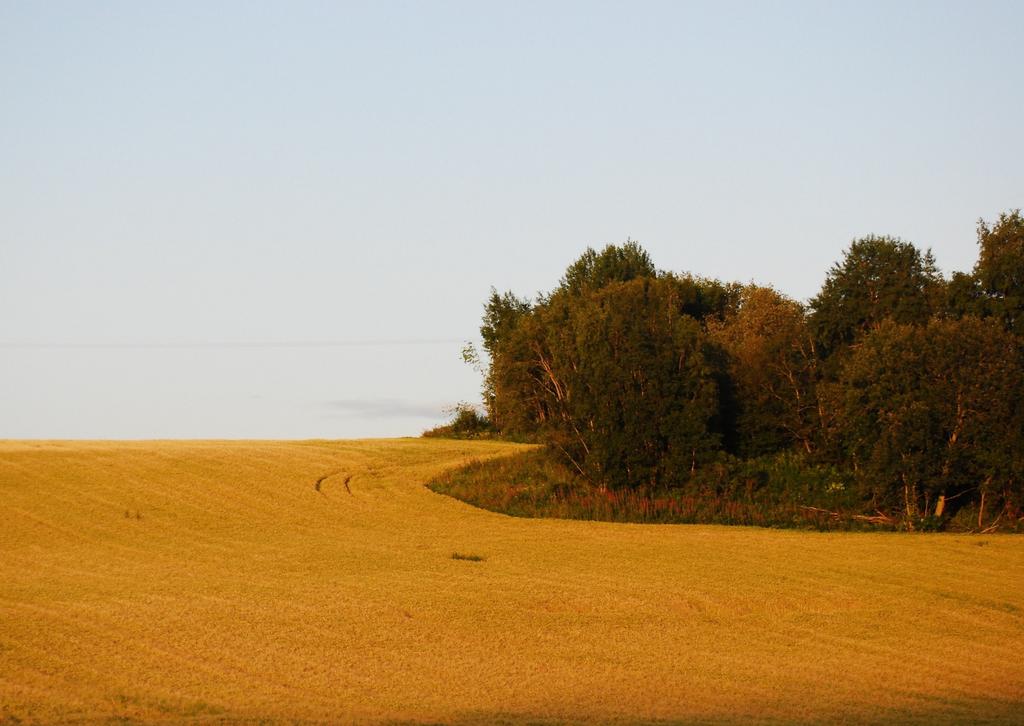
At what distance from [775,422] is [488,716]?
96.5 ft

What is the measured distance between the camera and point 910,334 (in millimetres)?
32781

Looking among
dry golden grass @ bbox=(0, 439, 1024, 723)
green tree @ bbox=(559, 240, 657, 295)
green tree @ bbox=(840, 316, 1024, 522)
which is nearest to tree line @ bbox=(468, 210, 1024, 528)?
green tree @ bbox=(840, 316, 1024, 522)

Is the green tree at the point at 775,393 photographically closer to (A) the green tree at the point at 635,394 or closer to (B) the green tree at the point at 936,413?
(A) the green tree at the point at 635,394

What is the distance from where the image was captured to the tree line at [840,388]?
31.5 m

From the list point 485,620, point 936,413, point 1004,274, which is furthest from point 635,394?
point 485,620

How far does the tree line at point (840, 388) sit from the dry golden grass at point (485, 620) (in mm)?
3906

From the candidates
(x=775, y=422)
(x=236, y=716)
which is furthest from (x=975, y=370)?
(x=236, y=716)

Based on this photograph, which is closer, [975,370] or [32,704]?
[32,704]

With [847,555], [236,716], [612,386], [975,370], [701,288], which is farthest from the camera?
[701,288]

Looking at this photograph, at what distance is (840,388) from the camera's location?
34.0 m

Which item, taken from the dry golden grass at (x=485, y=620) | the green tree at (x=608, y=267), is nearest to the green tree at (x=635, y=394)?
the dry golden grass at (x=485, y=620)

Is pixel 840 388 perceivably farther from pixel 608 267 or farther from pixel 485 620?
pixel 608 267

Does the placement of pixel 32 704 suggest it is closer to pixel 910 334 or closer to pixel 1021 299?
pixel 910 334

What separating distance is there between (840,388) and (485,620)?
21110 millimetres
